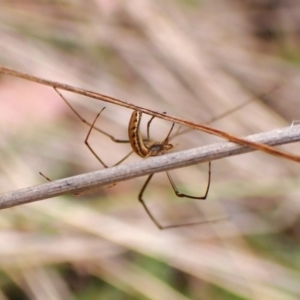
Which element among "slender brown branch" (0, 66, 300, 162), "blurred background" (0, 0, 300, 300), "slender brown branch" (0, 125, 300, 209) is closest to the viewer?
"slender brown branch" (0, 66, 300, 162)

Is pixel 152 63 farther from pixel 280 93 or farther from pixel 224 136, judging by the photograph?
pixel 224 136

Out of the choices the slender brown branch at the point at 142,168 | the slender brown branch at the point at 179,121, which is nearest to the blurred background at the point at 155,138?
the slender brown branch at the point at 142,168

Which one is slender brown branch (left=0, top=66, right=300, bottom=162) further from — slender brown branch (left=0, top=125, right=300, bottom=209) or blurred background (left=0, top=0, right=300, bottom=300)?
blurred background (left=0, top=0, right=300, bottom=300)

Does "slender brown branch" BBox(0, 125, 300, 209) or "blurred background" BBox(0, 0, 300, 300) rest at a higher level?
"blurred background" BBox(0, 0, 300, 300)

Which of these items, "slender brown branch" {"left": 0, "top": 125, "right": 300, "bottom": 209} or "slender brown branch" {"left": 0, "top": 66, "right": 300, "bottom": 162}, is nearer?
"slender brown branch" {"left": 0, "top": 66, "right": 300, "bottom": 162}

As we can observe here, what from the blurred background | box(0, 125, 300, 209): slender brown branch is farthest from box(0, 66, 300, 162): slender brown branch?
the blurred background

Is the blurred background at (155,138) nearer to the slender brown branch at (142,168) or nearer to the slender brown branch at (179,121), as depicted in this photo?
the slender brown branch at (142,168)

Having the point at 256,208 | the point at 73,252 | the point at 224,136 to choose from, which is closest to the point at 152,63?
the point at 256,208
